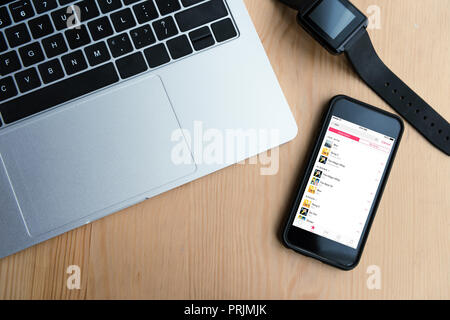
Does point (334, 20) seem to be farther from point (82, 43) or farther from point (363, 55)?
point (82, 43)

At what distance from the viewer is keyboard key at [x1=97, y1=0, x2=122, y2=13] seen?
42 cm

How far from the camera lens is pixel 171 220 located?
17.7 inches

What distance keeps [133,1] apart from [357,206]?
0.36 m

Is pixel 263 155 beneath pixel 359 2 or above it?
beneath

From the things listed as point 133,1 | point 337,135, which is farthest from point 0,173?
point 337,135

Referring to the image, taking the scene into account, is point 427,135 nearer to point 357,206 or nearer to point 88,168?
point 357,206

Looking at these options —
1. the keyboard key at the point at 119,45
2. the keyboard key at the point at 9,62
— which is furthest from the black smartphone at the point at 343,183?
the keyboard key at the point at 9,62

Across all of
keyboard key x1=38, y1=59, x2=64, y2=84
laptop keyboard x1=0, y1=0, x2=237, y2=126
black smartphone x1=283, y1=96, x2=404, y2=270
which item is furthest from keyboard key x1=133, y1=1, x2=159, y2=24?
black smartphone x1=283, y1=96, x2=404, y2=270

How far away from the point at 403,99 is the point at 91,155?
39 centimetres

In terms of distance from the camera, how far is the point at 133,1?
0.42m

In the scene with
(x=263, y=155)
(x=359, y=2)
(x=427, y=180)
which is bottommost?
(x=427, y=180)

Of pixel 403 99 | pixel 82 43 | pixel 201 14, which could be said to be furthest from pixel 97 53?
pixel 403 99

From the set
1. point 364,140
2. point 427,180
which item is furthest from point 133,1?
point 427,180

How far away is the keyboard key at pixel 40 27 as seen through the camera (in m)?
0.41
